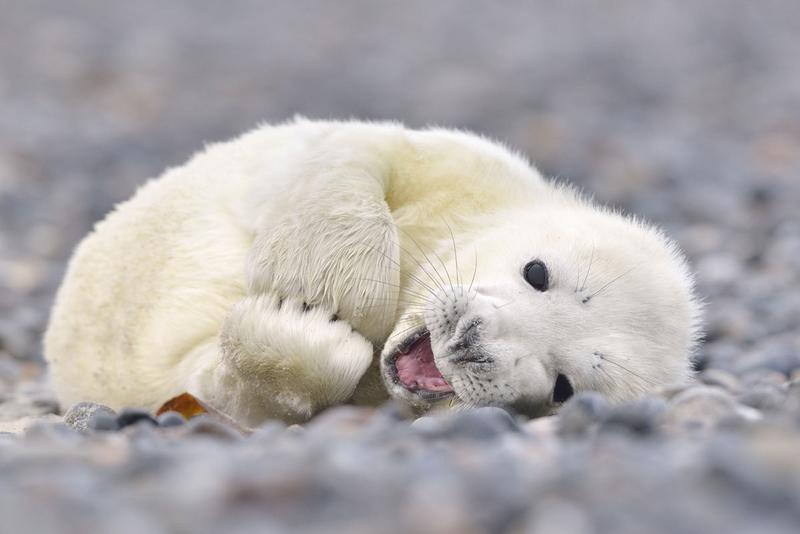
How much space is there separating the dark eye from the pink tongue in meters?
0.36

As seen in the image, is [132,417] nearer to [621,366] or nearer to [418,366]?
[418,366]

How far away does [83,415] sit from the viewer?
10.5ft

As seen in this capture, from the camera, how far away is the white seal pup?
127 inches

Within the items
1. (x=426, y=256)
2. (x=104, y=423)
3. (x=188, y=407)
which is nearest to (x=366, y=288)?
(x=426, y=256)

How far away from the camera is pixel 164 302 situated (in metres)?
3.76

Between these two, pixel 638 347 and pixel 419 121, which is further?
pixel 419 121

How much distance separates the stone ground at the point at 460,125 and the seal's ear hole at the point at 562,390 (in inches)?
19.3

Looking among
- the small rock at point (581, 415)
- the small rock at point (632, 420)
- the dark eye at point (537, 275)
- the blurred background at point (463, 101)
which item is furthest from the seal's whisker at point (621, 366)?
the blurred background at point (463, 101)

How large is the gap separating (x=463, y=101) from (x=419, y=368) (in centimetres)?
743

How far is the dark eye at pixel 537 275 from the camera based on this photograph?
3.37 m

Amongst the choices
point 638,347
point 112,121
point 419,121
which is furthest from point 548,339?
point 112,121

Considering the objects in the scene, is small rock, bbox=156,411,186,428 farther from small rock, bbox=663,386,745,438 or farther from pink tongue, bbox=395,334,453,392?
small rock, bbox=663,386,745,438

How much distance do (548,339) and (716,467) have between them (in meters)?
1.28

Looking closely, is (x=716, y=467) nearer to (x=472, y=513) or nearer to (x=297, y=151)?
(x=472, y=513)
